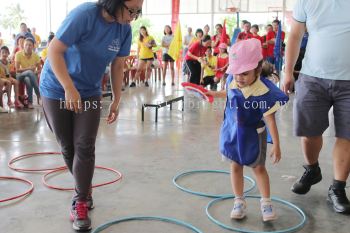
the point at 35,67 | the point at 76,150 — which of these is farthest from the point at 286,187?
the point at 35,67

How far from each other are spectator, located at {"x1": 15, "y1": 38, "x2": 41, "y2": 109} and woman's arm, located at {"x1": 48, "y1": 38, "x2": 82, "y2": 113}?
564 centimetres

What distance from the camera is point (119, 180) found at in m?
3.73

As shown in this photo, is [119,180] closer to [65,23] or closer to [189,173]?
[189,173]

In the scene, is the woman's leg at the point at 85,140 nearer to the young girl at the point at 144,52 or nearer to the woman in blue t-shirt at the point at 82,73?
the woman in blue t-shirt at the point at 82,73

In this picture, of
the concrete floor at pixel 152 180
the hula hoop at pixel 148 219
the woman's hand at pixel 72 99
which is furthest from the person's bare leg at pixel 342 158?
the woman's hand at pixel 72 99

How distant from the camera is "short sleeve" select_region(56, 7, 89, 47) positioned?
239cm

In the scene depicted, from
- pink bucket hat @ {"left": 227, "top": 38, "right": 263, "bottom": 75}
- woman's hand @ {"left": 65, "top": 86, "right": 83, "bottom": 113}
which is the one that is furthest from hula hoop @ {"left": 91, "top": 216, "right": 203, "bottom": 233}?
pink bucket hat @ {"left": 227, "top": 38, "right": 263, "bottom": 75}

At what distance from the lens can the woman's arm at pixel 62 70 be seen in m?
2.41

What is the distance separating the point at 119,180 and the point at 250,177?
1194mm

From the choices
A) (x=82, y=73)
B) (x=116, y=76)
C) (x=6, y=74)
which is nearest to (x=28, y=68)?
(x=6, y=74)

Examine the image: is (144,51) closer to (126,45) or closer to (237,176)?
(126,45)

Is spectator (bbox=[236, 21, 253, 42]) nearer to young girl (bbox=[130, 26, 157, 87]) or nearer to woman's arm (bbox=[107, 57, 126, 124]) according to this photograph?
young girl (bbox=[130, 26, 157, 87])

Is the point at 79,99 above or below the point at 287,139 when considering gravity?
above

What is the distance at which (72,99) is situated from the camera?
244cm
